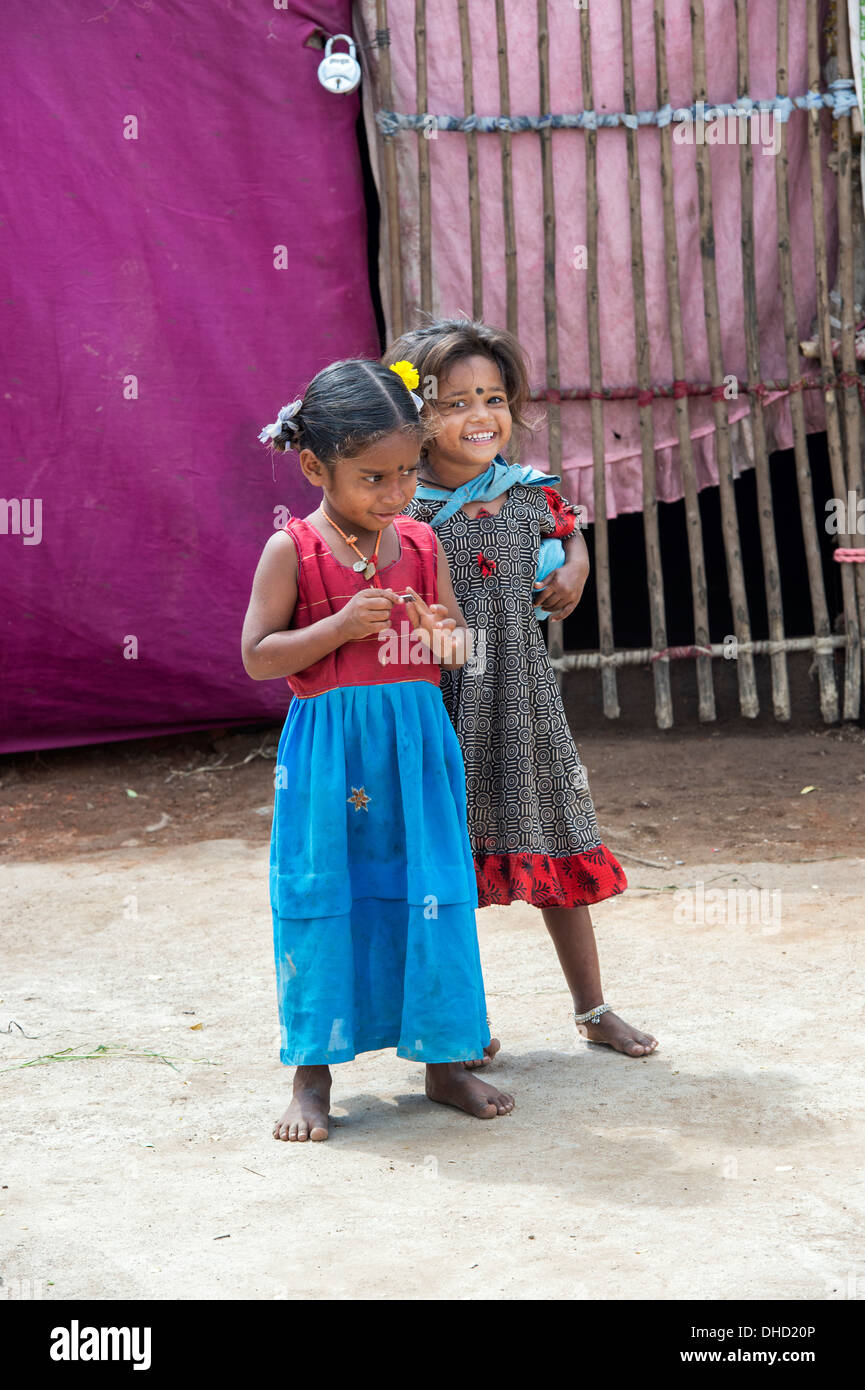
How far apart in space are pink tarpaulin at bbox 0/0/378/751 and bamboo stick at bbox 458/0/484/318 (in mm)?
377

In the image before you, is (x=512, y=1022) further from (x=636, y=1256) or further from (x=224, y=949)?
(x=636, y=1256)

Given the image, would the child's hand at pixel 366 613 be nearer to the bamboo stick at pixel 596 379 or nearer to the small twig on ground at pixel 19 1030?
the small twig on ground at pixel 19 1030

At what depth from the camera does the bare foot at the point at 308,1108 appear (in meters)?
2.29

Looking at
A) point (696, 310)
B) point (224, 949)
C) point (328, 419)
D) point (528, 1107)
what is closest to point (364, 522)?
point (328, 419)

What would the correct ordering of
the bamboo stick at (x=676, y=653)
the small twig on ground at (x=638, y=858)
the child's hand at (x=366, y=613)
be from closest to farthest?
the child's hand at (x=366, y=613) → the small twig on ground at (x=638, y=858) → the bamboo stick at (x=676, y=653)

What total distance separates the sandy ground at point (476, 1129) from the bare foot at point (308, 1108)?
0.09 feet

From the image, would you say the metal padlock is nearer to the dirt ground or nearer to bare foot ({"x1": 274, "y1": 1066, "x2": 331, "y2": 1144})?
the dirt ground

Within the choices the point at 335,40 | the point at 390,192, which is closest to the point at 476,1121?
the point at 390,192

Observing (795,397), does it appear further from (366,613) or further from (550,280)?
(366,613)

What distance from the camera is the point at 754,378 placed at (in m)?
4.91

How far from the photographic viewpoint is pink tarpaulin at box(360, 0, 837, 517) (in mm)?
4781

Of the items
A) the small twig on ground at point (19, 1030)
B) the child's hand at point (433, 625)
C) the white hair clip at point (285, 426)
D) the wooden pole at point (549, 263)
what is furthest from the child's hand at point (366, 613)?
the wooden pole at point (549, 263)

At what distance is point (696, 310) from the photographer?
4984 millimetres

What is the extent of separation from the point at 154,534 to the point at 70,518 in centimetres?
28
